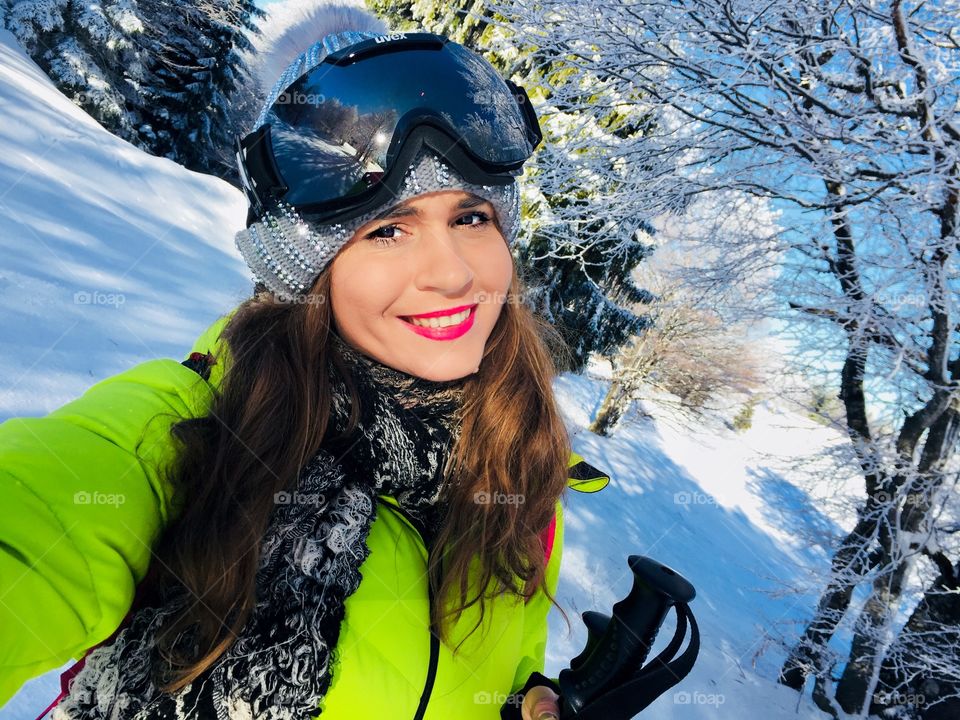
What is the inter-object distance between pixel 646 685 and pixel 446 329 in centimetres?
102

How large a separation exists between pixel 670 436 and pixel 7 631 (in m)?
15.2

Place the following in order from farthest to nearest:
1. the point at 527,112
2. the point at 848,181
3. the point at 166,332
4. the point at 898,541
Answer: the point at 898,541
the point at 166,332
the point at 848,181
the point at 527,112

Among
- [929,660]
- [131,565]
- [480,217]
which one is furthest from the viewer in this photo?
[929,660]

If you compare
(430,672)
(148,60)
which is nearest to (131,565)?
(430,672)

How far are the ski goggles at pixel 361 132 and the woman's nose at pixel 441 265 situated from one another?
16 centimetres

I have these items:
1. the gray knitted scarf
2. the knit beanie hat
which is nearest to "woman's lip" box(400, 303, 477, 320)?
the gray knitted scarf

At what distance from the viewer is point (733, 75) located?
4.05 metres

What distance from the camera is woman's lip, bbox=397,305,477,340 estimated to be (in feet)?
4.29

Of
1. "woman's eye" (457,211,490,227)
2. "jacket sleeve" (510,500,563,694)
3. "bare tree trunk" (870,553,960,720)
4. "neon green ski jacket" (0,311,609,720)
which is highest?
"woman's eye" (457,211,490,227)

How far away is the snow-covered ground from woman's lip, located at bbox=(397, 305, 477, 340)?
81 centimetres

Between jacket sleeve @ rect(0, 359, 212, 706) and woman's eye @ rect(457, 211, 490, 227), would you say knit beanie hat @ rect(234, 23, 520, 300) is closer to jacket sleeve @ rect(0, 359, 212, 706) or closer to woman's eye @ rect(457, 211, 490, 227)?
woman's eye @ rect(457, 211, 490, 227)

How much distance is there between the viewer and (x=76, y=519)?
87cm

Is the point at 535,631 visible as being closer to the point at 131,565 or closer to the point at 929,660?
the point at 131,565

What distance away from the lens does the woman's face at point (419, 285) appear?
4.20ft
